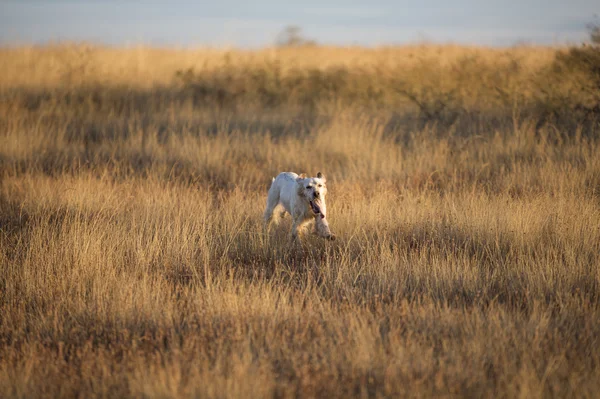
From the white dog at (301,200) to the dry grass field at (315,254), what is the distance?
0.26 m

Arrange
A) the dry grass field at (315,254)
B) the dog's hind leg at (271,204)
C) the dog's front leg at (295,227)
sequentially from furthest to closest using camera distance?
1. the dog's hind leg at (271,204)
2. the dog's front leg at (295,227)
3. the dry grass field at (315,254)

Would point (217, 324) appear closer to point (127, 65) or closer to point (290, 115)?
point (290, 115)

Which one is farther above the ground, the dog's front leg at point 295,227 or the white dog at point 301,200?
the white dog at point 301,200

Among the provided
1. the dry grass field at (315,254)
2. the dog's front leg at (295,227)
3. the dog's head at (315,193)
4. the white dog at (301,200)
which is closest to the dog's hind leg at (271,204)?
the white dog at (301,200)

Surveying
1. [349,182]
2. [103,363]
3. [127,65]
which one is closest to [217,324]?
[103,363]

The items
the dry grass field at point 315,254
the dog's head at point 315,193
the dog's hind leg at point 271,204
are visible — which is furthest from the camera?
the dog's hind leg at point 271,204

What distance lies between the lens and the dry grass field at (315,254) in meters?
3.54

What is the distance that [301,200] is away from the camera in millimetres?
6090

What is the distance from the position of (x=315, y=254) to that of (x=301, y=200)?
1.94 feet

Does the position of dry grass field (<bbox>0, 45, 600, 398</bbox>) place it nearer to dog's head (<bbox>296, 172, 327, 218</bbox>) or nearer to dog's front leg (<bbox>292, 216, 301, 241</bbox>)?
dog's front leg (<bbox>292, 216, 301, 241</bbox>)

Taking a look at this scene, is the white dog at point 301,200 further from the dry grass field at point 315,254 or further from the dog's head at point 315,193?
the dry grass field at point 315,254

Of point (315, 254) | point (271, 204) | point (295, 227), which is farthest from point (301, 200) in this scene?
point (271, 204)

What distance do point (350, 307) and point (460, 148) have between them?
244 inches

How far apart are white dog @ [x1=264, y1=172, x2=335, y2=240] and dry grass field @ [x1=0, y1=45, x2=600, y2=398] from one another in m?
0.26
